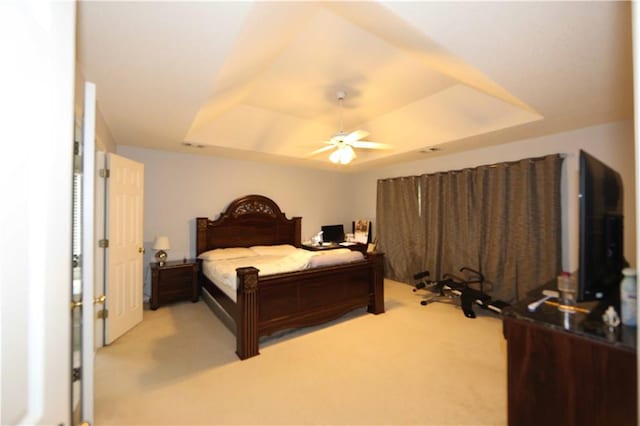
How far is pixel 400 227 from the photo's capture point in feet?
17.0

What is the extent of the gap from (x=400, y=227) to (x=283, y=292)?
314 centimetres

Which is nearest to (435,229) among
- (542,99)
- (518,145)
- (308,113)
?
(518,145)

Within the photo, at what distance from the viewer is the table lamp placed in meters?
3.74

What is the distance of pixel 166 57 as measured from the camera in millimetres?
1702

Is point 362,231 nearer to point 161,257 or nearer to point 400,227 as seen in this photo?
point 400,227

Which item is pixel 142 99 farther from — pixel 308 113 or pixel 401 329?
pixel 401 329

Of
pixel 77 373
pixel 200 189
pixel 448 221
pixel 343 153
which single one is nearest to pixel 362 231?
pixel 448 221

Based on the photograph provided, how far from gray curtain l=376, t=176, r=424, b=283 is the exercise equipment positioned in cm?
40

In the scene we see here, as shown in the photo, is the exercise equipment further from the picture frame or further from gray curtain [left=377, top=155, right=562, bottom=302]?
the picture frame

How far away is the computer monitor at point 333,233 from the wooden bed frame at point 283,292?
1854mm

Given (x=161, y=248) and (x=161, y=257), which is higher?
(x=161, y=248)

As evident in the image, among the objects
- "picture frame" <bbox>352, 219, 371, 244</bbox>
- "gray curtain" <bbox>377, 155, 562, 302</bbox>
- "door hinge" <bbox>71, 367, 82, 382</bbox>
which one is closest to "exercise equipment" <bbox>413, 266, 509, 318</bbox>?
"gray curtain" <bbox>377, 155, 562, 302</bbox>

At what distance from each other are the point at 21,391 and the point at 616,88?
12.2ft

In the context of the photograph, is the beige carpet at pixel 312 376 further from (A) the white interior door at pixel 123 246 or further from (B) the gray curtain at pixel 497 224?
(B) the gray curtain at pixel 497 224
